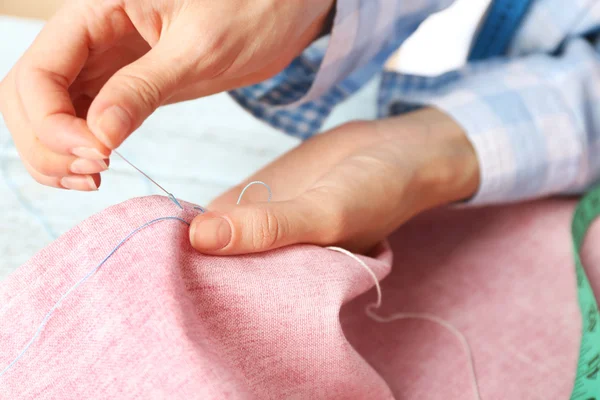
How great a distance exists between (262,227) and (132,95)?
0.54 ft

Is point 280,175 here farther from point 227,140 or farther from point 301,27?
point 227,140

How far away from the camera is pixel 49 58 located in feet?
1.90

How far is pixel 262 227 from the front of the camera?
54 cm

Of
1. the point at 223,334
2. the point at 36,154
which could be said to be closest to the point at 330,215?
the point at 223,334

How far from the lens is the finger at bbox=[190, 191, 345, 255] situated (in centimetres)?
52

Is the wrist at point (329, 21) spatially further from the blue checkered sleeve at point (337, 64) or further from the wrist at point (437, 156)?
the wrist at point (437, 156)

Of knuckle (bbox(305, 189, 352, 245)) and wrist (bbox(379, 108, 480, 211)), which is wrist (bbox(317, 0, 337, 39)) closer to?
wrist (bbox(379, 108, 480, 211))

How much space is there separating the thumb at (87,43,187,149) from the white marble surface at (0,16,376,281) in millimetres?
354

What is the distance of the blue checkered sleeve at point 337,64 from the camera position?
0.81 meters

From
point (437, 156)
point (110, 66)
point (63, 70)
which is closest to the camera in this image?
point (63, 70)

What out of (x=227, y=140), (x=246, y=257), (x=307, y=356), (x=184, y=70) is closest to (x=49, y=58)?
(x=184, y=70)

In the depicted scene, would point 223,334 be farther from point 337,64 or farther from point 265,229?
point 337,64

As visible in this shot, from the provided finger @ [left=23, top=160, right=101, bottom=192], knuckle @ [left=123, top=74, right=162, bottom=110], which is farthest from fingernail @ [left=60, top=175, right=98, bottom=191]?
knuckle @ [left=123, top=74, right=162, bottom=110]

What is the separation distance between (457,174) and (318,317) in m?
0.40
